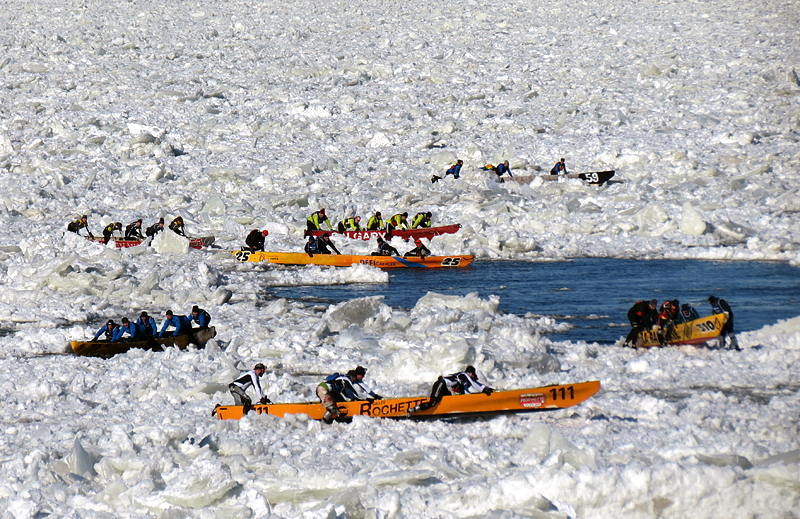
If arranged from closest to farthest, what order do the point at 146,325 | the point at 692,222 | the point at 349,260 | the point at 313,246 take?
the point at 146,325 → the point at 349,260 → the point at 313,246 → the point at 692,222

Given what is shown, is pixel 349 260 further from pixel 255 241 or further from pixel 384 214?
pixel 384 214

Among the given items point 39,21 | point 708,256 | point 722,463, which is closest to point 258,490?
point 722,463

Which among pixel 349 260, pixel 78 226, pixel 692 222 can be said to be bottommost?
pixel 349 260

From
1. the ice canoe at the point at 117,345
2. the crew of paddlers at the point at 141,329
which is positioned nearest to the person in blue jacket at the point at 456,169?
the crew of paddlers at the point at 141,329

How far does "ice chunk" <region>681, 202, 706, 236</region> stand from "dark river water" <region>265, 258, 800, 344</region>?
2205 mm

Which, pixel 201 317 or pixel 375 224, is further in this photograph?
pixel 375 224

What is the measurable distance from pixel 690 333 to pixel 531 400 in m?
4.70

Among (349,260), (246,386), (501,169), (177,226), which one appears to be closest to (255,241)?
(177,226)

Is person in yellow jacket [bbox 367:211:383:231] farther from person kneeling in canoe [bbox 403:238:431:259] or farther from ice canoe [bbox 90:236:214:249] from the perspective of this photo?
ice canoe [bbox 90:236:214:249]

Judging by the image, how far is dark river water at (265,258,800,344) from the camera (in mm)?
17359

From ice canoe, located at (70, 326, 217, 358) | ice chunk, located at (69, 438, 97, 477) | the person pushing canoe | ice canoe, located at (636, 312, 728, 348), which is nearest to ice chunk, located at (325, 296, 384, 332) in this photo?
ice canoe, located at (70, 326, 217, 358)

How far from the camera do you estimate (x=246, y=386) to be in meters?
12.2

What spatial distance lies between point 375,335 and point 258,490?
669 centimetres

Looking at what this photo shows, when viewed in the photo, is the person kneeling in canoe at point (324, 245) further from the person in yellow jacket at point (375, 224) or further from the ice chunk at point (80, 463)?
the ice chunk at point (80, 463)
